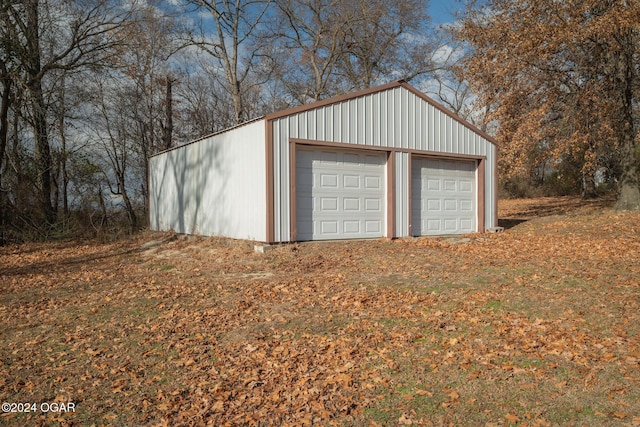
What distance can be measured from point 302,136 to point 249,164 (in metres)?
1.39

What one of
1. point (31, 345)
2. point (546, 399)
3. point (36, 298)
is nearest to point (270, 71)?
point (36, 298)

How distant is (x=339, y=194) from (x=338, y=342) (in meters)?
6.44

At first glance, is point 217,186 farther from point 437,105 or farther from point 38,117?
point 38,117

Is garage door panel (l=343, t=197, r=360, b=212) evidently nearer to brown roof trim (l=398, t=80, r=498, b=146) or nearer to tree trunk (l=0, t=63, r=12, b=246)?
brown roof trim (l=398, t=80, r=498, b=146)

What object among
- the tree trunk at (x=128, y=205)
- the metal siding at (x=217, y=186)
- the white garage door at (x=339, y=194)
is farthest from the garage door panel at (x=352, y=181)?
the tree trunk at (x=128, y=205)

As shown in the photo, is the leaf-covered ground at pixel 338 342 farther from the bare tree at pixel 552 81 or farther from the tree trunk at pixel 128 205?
the tree trunk at pixel 128 205

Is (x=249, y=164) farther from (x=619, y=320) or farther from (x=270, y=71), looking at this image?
(x=270, y=71)

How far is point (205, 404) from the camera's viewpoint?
330 cm

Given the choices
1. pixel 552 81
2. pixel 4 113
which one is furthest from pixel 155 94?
pixel 552 81

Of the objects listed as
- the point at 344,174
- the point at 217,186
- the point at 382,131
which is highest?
the point at 382,131

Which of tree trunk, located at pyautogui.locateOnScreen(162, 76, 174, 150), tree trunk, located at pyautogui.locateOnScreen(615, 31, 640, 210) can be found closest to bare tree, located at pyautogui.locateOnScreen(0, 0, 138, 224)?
tree trunk, located at pyautogui.locateOnScreen(162, 76, 174, 150)

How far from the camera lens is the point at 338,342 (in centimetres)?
436

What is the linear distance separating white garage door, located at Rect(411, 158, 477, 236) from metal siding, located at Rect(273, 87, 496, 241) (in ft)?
1.46

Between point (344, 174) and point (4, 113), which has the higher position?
point (4, 113)
